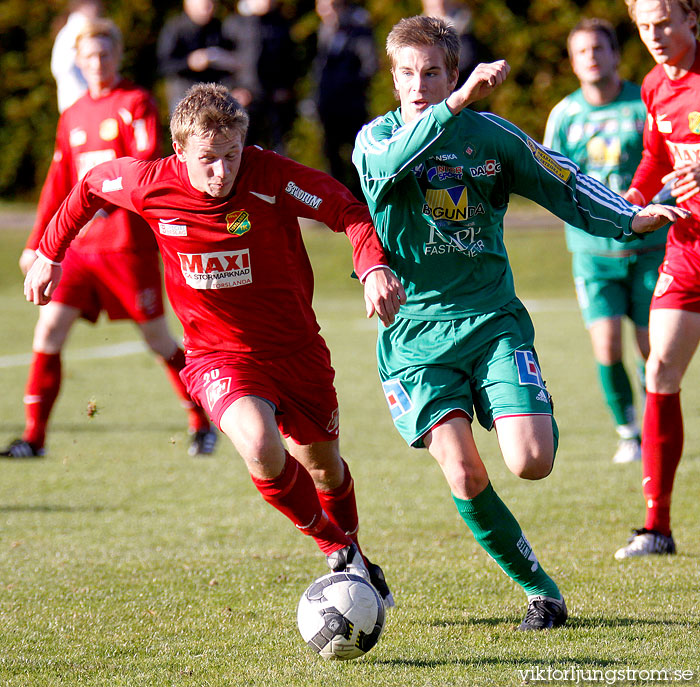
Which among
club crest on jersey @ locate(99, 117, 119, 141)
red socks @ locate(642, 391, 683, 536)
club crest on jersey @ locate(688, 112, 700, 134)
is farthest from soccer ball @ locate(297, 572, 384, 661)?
club crest on jersey @ locate(99, 117, 119, 141)

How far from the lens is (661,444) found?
491 cm

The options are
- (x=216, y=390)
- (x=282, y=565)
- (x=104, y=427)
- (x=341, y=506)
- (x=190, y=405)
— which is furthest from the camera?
(x=104, y=427)

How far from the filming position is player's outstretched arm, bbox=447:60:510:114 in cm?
341

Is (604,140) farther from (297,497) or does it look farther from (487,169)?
(297,497)

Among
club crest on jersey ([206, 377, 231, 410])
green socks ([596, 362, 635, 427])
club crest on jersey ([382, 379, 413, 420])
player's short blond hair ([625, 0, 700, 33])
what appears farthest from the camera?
green socks ([596, 362, 635, 427])

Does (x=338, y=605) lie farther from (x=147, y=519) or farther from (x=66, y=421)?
(x=66, y=421)

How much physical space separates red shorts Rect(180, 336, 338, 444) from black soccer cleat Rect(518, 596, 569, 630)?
3.18 ft

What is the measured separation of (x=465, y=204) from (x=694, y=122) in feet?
4.64

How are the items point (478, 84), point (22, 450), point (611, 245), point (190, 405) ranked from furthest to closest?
point (190, 405), point (611, 245), point (22, 450), point (478, 84)

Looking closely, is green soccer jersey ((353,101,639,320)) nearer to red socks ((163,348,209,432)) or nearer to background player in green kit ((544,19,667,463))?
background player in green kit ((544,19,667,463))

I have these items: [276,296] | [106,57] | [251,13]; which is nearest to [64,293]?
[106,57]

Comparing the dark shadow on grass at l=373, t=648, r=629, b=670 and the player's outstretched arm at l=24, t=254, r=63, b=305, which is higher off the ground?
the player's outstretched arm at l=24, t=254, r=63, b=305

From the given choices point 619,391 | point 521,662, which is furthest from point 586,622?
point 619,391

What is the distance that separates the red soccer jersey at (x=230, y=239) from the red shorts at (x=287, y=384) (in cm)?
5
